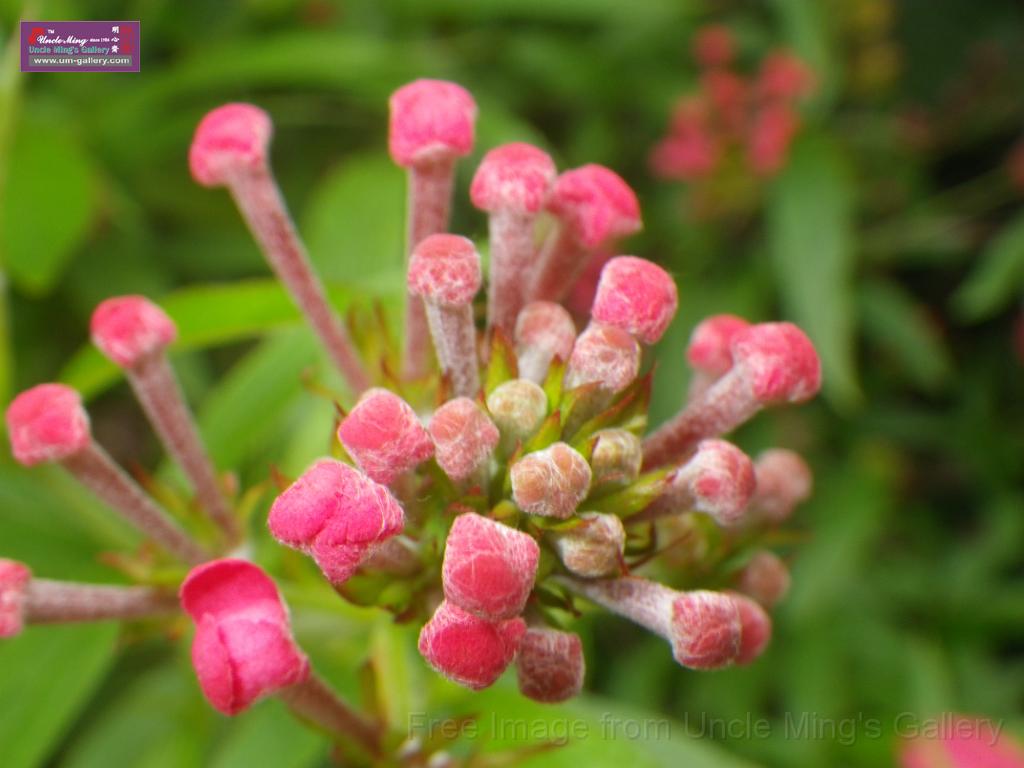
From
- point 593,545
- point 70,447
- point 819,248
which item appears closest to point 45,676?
point 70,447

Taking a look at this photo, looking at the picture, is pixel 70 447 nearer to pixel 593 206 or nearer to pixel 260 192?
pixel 260 192

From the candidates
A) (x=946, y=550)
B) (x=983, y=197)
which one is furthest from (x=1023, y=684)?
(x=983, y=197)

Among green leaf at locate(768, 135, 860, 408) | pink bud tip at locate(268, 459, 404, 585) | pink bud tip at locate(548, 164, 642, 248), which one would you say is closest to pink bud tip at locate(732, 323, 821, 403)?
pink bud tip at locate(548, 164, 642, 248)

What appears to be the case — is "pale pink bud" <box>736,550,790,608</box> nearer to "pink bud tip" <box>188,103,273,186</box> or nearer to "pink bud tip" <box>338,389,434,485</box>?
"pink bud tip" <box>338,389,434,485</box>

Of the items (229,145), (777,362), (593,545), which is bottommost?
(593,545)

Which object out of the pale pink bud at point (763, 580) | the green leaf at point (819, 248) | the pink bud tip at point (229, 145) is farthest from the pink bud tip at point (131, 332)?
the green leaf at point (819, 248)

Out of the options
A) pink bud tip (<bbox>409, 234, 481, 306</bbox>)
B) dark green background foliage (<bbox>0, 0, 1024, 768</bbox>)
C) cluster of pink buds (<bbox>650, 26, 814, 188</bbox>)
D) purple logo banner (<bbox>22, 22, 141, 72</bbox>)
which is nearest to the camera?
pink bud tip (<bbox>409, 234, 481, 306</bbox>)
